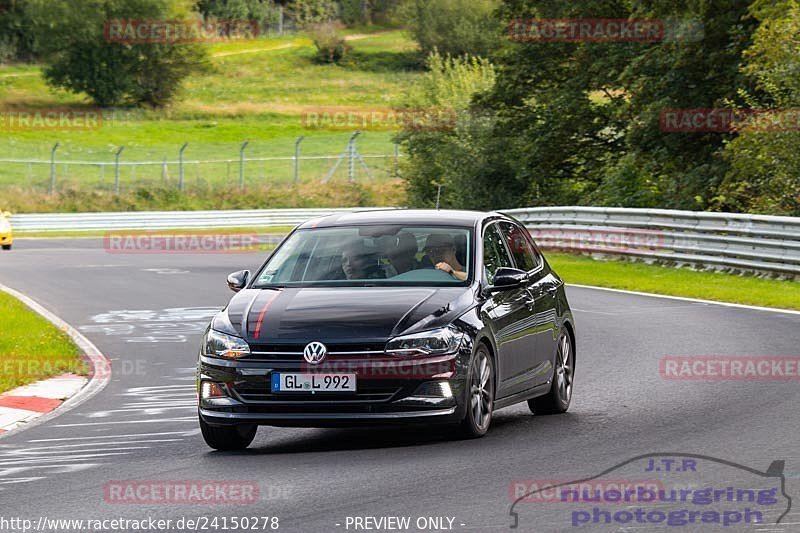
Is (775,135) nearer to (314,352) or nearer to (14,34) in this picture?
(314,352)

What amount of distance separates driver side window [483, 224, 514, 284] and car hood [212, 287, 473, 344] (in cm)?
59

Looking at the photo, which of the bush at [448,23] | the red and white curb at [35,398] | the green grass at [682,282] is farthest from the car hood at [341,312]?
the bush at [448,23]

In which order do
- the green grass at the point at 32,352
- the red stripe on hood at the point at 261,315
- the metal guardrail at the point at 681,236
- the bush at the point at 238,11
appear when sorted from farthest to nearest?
the bush at the point at 238,11 < the metal guardrail at the point at 681,236 < the green grass at the point at 32,352 < the red stripe on hood at the point at 261,315

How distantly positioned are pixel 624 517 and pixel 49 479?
344 centimetres

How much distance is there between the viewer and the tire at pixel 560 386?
1123 cm

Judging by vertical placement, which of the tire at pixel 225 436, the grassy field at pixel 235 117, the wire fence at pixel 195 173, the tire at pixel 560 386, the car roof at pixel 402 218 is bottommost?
the grassy field at pixel 235 117

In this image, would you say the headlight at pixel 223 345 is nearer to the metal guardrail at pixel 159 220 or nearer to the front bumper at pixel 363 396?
the front bumper at pixel 363 396

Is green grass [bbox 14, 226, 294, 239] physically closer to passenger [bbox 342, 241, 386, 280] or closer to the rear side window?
the rear side window

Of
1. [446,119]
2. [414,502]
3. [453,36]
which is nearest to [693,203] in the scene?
[446,119]

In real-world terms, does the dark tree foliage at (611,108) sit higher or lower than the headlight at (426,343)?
lower

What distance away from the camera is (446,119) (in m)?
51.4

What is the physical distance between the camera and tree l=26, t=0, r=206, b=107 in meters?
102

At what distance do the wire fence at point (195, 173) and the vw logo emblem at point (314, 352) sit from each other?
157 ft

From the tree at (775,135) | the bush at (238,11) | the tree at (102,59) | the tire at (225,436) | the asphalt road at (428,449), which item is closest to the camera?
the asphalt road at (428,449)
